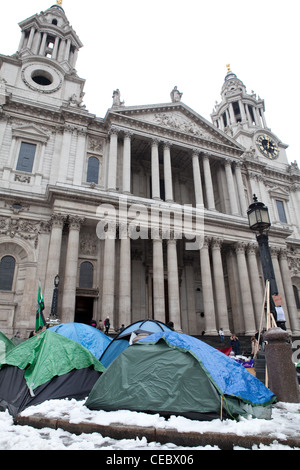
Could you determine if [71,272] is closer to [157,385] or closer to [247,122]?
[157,385]

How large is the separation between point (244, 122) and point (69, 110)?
2431cm

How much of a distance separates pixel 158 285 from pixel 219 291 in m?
4.90

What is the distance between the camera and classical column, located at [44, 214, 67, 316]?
56.0ft

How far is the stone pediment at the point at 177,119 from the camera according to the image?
2552 cm

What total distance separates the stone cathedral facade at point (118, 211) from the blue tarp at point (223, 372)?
39.6ft

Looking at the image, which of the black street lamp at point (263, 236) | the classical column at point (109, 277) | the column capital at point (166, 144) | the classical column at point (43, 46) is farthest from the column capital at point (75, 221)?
the classical column at point (43, 46)

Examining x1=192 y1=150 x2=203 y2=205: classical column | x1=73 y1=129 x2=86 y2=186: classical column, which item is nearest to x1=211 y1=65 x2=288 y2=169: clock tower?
x1=192 y1=150 x2=203 y2=205: classical column

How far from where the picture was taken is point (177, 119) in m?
27.9

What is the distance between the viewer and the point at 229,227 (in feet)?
79.8

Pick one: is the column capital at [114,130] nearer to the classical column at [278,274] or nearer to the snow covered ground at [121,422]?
the classical column at [278,274]

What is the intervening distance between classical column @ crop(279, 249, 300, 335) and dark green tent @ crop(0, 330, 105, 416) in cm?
2081

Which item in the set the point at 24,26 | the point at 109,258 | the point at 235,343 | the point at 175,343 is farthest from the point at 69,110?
the point at 175,343

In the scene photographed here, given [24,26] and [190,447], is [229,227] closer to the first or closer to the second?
[190,447]

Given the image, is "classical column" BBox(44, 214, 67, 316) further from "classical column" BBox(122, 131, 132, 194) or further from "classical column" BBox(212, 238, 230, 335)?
"classical column" BBox(212, 238, 230, 335)
